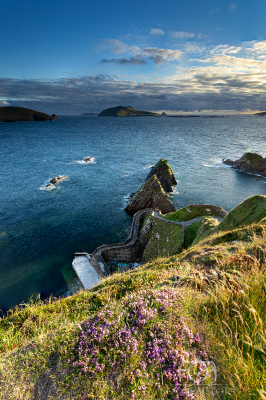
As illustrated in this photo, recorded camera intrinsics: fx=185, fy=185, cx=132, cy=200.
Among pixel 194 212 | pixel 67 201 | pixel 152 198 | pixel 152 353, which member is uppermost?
pixel 152 353

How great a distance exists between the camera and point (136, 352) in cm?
403

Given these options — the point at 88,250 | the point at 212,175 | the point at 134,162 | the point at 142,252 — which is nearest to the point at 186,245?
the point at 142,252

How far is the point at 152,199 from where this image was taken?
5062 cm

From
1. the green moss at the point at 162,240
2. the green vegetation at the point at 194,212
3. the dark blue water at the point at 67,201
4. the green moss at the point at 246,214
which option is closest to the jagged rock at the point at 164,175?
the dark blue water at the point at 67,201

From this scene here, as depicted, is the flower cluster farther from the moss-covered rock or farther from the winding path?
the winding path

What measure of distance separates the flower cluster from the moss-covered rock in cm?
2579

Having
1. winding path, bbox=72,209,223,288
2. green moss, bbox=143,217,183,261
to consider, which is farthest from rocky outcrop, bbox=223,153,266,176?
green moss, bbox=143,217,183,261

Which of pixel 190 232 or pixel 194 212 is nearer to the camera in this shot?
pixel 190 232

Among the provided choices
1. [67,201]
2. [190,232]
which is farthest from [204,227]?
[67,201]

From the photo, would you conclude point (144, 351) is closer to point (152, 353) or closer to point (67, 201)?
point (152, 353)

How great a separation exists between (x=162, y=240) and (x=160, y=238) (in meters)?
0.57

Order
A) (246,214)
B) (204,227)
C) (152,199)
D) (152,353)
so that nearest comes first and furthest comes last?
(152,353)
(246,214)
(204,227)
(152,199)

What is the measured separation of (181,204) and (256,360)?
56981 mm

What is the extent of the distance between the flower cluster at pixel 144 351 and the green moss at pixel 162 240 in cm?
2604
